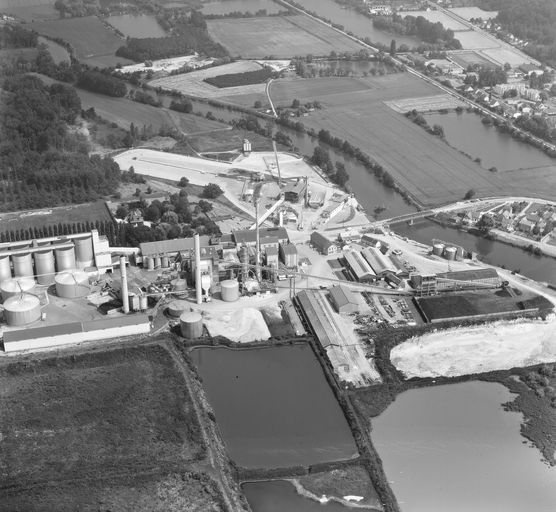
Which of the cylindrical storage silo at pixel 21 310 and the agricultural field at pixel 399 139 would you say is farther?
the agricultural field at pixel 399 139

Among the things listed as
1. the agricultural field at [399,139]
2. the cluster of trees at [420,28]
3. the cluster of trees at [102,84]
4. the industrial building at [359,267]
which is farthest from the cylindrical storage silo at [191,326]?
the cluster of trees at [420,28]

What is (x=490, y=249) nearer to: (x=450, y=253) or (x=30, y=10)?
(x=450, y=253)

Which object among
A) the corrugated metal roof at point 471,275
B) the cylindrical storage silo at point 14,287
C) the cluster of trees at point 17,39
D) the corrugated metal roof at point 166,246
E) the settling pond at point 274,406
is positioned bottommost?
the settling pond at point 274,406

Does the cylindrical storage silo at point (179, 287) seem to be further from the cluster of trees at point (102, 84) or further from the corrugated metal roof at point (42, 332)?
the cluster of trees at point (102, 84)

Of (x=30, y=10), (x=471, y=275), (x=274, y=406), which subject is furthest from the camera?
(x=30, y=10)

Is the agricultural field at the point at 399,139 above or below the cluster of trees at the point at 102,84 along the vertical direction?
below

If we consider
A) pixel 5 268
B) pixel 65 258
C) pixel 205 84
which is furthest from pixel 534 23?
pixel 5 268

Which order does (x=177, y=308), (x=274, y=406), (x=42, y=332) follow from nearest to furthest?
(x=274, y=406)
(x=42, y=332)
(x=177, y=308)
